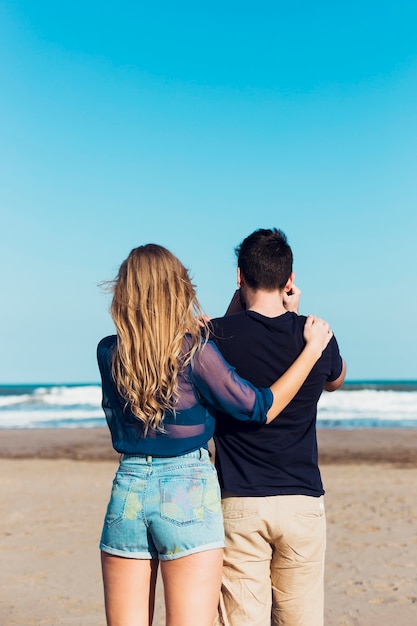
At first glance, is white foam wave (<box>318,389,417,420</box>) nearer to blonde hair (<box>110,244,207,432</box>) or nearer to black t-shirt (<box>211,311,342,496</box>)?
black t-shirt (<box>211,311,342,496</box>)

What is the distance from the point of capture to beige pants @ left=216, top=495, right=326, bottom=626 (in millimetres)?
2676

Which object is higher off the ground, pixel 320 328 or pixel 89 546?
pixel 320 328

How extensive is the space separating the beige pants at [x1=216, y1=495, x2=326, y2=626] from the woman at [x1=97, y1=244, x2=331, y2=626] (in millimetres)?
225

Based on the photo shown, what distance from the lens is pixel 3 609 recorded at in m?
5.20

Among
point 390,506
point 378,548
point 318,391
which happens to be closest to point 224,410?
point 318,391

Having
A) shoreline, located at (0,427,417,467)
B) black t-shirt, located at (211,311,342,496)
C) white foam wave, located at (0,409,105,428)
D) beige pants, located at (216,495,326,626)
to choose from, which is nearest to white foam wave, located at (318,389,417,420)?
shoreline, located at (0,427,417,467)

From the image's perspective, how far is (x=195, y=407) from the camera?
2527 mm

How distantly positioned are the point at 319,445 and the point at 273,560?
574 inches

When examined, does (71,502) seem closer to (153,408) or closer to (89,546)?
(89,546)

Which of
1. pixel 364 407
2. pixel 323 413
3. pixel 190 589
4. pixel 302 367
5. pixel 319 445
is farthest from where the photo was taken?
pixel 364 407

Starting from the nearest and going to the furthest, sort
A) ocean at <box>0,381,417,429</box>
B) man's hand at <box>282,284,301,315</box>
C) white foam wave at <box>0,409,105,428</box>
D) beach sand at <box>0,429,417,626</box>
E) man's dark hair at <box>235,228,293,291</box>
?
man's dark hair at <box>235,228,293,291</box>, man's hand at <box>282,284,301,315</box>, beach sand at <box>0,429,417,626</box>, ocean at <box>0,381,417,429</box>, white foam wave at <box>0,409,105,428</box>

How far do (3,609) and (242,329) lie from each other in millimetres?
3703

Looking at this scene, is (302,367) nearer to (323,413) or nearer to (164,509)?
(164,509)

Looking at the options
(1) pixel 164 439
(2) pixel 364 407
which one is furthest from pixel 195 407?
(2) pixel 364 407
